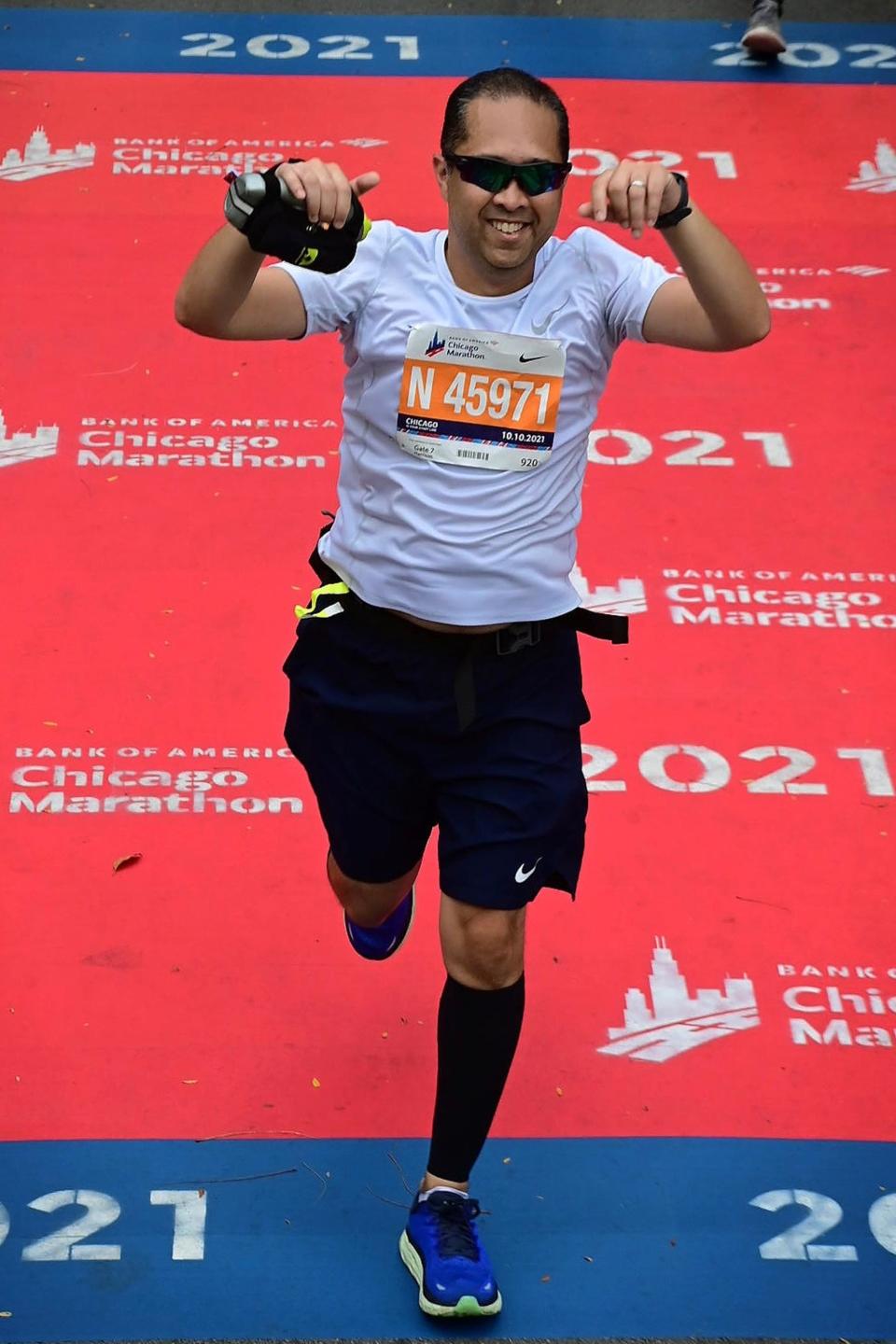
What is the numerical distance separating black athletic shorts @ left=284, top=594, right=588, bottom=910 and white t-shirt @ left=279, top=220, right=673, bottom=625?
8 cm

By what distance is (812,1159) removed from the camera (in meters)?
3.34

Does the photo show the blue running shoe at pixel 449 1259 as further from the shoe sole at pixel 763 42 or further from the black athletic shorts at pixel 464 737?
the shoe sole at pixel 763 42

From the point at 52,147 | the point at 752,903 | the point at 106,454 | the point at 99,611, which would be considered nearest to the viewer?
the point at 752,903

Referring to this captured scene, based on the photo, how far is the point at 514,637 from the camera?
292 centimetres

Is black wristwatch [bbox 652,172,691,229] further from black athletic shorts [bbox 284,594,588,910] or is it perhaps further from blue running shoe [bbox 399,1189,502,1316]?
blue running shoe [bbox 399,1189,502,1316]

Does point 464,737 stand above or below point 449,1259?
above

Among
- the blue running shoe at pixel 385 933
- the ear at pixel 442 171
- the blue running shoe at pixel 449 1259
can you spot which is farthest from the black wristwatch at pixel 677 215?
the blue running shoe at pixel 449 1259

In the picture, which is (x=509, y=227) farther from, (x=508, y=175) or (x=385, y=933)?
(x=385, y=933)

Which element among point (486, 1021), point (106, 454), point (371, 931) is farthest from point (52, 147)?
point (486, 1021)

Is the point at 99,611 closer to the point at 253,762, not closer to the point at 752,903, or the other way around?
the point at 253,762

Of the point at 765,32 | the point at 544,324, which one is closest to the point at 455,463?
the point at 544,324

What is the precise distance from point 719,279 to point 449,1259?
161 centimetres

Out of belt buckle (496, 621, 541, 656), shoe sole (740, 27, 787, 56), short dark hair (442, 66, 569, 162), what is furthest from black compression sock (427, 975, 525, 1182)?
shoe sole (740, 27, 787, 56)

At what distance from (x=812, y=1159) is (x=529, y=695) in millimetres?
1055
